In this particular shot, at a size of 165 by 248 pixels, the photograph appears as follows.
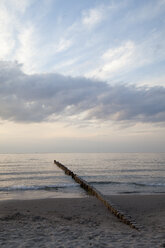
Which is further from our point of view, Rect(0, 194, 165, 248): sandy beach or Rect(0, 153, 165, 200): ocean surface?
Rect(0, 153, 165, 200): ocean surface

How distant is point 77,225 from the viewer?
340 inches

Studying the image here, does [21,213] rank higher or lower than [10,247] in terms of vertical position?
lower

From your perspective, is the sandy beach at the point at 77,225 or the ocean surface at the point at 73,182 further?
the ocean surface at the point at 73,182

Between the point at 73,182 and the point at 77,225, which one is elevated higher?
the point at 77,225

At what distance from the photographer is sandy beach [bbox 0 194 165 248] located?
21.0 feet

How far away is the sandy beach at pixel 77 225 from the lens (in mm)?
6410

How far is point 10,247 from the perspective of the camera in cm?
591

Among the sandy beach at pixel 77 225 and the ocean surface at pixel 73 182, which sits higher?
the sandy beach at pixel 77 225

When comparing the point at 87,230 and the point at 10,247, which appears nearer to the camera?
the point at 10,247

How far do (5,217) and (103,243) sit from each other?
570 cm

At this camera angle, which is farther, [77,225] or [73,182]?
[73,182]

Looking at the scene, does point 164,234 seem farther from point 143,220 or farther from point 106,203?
point 106,203

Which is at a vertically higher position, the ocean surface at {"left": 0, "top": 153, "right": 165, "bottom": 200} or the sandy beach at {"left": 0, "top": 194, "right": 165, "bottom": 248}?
the sandy beach at {"left": 0, "top": 194, "right": 165, "bottom": 248}

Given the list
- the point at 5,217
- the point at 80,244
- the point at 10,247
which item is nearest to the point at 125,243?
the point at 80,244
